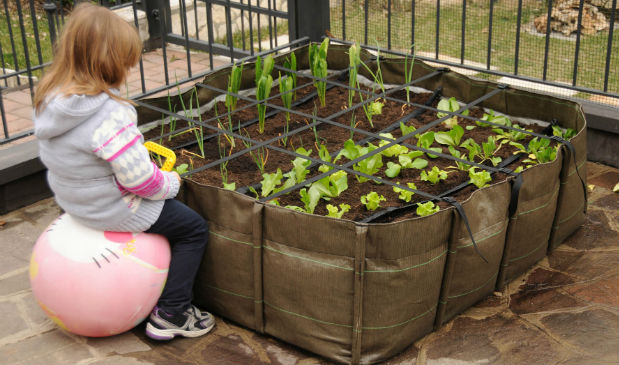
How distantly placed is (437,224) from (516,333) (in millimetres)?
683

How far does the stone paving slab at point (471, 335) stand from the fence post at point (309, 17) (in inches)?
99.5

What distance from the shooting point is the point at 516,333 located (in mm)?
3357

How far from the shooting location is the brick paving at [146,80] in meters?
5.55

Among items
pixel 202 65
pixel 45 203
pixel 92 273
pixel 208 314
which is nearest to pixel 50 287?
pixel 92 273

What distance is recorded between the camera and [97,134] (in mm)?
2912

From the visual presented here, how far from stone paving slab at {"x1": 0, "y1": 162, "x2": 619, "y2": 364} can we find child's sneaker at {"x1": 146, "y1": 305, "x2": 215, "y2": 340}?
4cm

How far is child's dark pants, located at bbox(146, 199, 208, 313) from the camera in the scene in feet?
10.6

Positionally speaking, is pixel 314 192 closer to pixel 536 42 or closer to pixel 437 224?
pixel 437 224

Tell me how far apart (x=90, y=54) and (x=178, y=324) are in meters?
1.19

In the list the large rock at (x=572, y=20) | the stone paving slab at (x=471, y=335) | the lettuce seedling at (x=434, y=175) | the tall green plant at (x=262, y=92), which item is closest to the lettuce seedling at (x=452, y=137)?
the lettuce seedling at (x=434, y=175)

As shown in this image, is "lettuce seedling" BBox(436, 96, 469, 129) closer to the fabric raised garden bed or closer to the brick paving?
the fabric raised garden bed

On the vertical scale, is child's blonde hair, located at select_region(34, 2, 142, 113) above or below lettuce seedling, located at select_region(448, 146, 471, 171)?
above

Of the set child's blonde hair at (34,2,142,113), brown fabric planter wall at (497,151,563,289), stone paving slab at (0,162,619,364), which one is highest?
child's blonde hair at (34,2,142,113)

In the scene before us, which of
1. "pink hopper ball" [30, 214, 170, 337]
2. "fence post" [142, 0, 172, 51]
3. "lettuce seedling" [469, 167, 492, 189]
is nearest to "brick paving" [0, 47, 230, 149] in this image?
"fence post" [142, 0, 172, 51]
